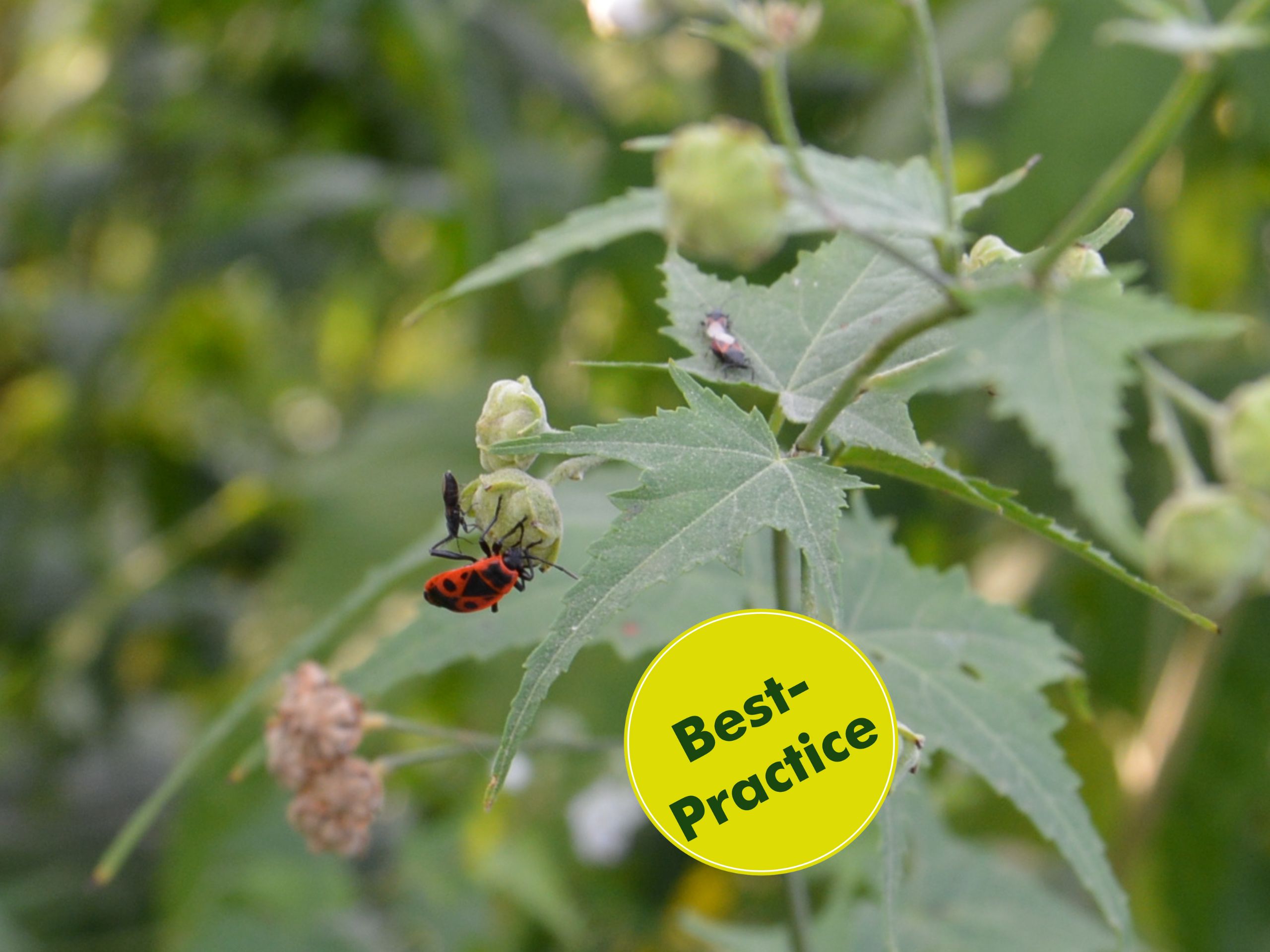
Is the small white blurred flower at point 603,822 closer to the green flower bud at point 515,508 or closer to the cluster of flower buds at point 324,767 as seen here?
the cluster of flower buds at point 324,767

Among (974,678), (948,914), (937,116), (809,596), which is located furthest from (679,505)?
(948,914)

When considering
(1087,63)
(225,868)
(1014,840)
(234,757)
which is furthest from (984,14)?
(225,868)

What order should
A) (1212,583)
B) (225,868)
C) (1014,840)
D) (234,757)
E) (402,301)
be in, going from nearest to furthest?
(1212,583) → (234,757) → (225,868) → (1014,840) → (402,301)

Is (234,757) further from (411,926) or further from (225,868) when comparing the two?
A: (411,926)

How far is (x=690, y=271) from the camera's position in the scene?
634 millimetres

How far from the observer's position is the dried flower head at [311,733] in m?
0.69

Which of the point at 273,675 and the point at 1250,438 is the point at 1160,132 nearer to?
the point at 1250,438

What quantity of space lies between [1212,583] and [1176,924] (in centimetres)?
148

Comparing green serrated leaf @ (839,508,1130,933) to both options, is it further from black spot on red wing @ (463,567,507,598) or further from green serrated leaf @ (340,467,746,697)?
black spot on red wing @ (463,567,507,598)

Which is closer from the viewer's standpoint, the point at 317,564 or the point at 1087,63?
the point at 1087,63

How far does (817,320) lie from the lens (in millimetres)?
608

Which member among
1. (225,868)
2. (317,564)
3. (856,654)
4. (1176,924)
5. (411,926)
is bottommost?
(1176,924)

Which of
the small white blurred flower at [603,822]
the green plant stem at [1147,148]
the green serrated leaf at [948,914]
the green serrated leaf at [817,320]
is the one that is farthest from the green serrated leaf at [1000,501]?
the small white blurred flower at [603,822]

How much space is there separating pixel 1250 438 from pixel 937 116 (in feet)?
0.52
